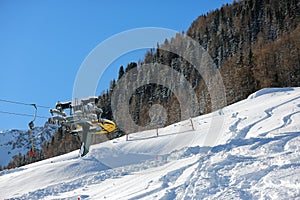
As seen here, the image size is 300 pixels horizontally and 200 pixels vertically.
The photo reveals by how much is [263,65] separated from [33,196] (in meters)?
59.4

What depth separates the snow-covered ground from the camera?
33.9 feet

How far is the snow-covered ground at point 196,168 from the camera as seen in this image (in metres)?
10.3

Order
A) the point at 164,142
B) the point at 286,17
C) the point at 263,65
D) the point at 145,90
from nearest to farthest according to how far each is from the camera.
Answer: the point at 164,142 → the point at 263,65 → the point at 145,90 → the point at 286,17

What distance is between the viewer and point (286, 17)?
10050cm

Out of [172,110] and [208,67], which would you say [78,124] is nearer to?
[172,110]

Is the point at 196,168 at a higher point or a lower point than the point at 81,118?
lower

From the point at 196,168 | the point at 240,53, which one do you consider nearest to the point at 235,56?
the point at 240,53

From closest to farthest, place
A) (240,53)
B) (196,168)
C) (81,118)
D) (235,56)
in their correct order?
(196,168) → (81,118) → (240,53) → (235,56)

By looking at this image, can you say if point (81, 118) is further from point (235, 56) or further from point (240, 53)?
point (235, 56)

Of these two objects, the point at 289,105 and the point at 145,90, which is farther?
the point at 145,90

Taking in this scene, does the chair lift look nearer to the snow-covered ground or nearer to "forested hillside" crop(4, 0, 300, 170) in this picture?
the snow-covered ground

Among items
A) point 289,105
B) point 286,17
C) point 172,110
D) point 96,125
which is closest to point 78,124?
point 96,125

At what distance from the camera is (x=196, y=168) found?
1320 centimetres

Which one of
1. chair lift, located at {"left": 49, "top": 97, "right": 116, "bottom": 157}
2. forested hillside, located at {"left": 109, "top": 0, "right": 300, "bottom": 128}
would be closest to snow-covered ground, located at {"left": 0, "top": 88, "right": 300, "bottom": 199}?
chair lift, located at {"left": 49, "top": 97, "right": 116, "bottom": 157}
